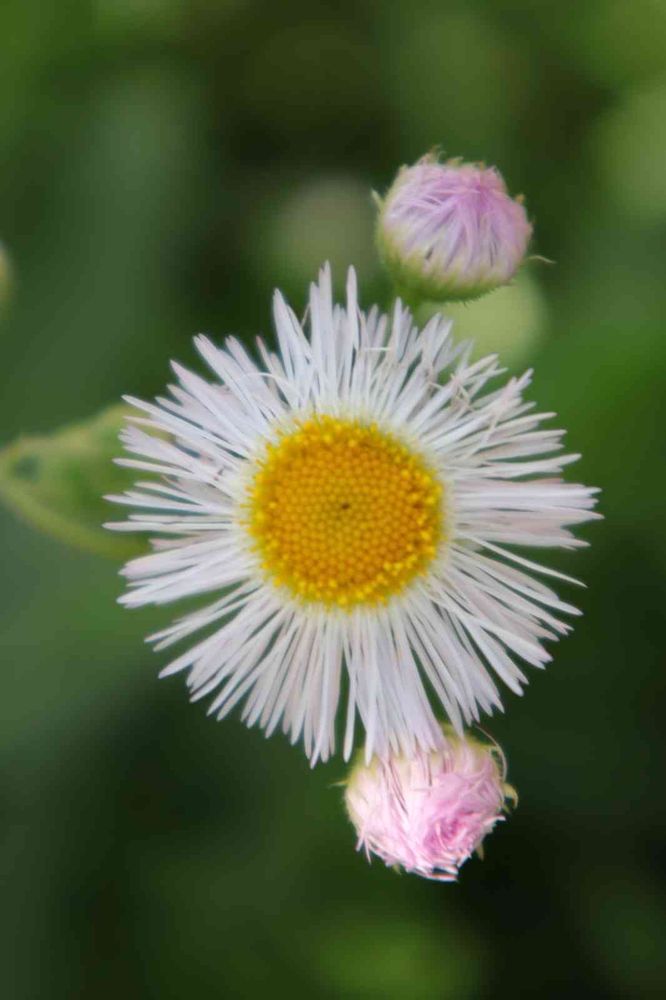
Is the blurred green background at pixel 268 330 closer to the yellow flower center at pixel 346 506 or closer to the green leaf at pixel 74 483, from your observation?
the green leaf at pixel 74 483

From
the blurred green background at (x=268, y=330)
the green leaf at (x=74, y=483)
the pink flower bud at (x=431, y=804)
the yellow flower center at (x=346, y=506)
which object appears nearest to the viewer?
the pink flower bud at (x=431, y=804)

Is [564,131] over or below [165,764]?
over

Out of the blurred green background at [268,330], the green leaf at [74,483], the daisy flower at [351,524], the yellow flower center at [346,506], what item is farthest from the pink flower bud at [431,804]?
the blurred green background at [268,330]

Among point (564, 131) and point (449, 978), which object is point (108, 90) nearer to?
point (564, 131)

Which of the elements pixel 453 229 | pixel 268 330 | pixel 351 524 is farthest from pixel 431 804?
pixel 268 330

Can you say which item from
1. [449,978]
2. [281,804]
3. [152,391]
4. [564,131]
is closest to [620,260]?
[564,131]

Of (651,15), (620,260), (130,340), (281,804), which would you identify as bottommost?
(281,804)

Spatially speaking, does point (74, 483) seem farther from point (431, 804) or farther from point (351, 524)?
point (431, 804)

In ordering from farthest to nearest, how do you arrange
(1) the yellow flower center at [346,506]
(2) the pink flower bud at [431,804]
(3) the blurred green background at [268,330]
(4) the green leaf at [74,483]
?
1. (3) the blurred green background at [268,330]
2. (4) the green leaf at [74,483]
3. (1) the yellow flower center at [346,506]
4. (2) the pink flower bud at [431,804]
